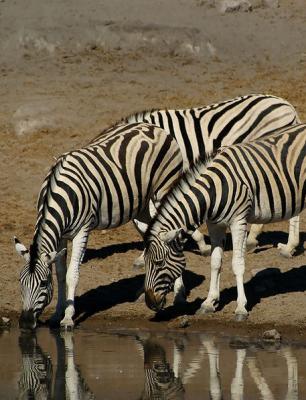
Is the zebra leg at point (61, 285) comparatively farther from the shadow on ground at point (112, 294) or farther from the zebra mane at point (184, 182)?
the zebra mane at point (184, 182)

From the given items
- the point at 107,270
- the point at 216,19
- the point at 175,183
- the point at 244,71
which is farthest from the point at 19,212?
the point at 216,19

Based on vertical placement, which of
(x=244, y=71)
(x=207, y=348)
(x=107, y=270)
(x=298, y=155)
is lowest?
(x=207, y=348)

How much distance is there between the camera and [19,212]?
19016 mm

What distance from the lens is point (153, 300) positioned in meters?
14.5

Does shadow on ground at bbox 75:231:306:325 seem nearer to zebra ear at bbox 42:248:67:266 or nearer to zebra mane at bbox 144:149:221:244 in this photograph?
zebra ear at bbox 42:248:67:266

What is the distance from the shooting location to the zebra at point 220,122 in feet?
58.9

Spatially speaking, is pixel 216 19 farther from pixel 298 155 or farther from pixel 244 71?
pixel 298 155

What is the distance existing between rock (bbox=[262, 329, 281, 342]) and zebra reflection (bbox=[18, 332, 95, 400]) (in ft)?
6.55

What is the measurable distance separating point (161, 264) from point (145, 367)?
2.08 metres

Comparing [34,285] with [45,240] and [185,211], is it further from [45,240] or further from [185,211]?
[185,211]

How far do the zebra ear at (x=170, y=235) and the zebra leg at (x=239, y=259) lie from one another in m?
0.71

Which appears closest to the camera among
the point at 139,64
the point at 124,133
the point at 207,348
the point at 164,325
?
the point at 207,348

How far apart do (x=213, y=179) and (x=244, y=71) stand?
36.7ft

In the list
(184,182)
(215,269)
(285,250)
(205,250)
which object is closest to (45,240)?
(184,182)
